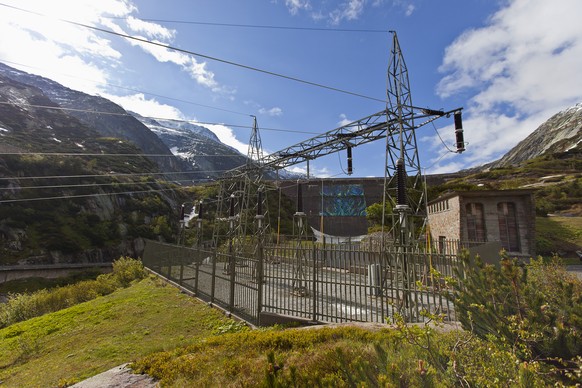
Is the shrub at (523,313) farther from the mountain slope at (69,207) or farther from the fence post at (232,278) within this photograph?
the mountain slope at (69,207)

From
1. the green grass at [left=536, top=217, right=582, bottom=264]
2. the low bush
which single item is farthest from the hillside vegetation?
the green grass at [left=536, top=217, right=582, bottom=264]

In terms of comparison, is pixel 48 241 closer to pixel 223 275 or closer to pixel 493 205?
pixel 223 275

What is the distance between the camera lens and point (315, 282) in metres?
7.21

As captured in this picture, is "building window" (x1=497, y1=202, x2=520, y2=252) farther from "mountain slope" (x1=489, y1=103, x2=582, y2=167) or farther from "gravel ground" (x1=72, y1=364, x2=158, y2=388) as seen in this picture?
"mountain slope" (x1=489, y1=103, x2=582, y2=167)

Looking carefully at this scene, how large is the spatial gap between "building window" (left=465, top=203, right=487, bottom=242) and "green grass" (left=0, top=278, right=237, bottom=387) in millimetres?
17927

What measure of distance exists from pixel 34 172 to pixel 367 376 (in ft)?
202

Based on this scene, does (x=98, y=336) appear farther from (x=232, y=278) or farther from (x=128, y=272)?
(x=128, y=272)

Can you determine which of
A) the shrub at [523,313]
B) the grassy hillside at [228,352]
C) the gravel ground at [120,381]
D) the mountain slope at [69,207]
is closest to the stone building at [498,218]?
the shrub at [523,313]

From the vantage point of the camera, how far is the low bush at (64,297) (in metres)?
14.2

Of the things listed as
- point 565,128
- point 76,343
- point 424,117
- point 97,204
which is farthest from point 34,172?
point 565,128

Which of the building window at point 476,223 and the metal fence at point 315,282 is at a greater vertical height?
the building window at point 476,223

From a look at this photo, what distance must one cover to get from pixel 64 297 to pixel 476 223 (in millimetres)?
26676

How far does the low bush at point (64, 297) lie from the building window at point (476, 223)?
22.8 m

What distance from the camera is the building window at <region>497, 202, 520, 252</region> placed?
62.3 feet
